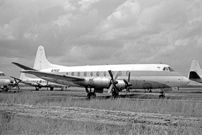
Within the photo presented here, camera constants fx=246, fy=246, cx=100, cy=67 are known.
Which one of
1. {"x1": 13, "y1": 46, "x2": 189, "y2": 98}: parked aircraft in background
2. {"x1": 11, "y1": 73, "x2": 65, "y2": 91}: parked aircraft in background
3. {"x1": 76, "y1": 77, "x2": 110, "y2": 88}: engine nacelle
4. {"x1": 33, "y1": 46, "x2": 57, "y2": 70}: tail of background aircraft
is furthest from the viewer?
{"x1": 11, "y1": 73, "x2": 65, "y2": 91}: parked aircraft in background

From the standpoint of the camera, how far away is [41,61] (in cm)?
3947

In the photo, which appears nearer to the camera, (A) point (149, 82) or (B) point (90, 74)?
(A) point (149, 82)

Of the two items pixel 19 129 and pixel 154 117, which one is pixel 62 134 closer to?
pixel 19 129

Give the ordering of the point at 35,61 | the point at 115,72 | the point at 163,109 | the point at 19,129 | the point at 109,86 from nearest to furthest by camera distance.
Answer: the point at 19,129 < the point at 163,109 < the point at 109,86 < the point at 115,72 < the point at 35,61

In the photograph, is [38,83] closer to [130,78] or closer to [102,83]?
[130,78]

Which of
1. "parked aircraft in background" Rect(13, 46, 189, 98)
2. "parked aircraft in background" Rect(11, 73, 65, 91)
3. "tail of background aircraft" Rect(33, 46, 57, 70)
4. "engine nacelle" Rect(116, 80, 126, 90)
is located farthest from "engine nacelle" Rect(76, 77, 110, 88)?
"parked aircraft in background" Rect(11, 73, 65, 91)

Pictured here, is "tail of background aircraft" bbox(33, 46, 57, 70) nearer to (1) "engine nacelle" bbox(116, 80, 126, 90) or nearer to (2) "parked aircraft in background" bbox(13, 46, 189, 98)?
(2) "parked aircraft in background" bbox(13, 46, 189, 98)

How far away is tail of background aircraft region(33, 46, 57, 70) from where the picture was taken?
126 ft

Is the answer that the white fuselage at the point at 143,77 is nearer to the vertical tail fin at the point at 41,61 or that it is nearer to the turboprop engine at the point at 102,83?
the turboprop engine at the point at 102,83

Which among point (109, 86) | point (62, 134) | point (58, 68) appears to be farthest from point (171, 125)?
point (58, 68)

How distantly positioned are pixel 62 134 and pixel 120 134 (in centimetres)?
220

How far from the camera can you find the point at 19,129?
10.2 meters

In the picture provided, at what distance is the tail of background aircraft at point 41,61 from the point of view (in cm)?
3844

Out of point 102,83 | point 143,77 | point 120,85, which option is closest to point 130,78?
point 143,77
